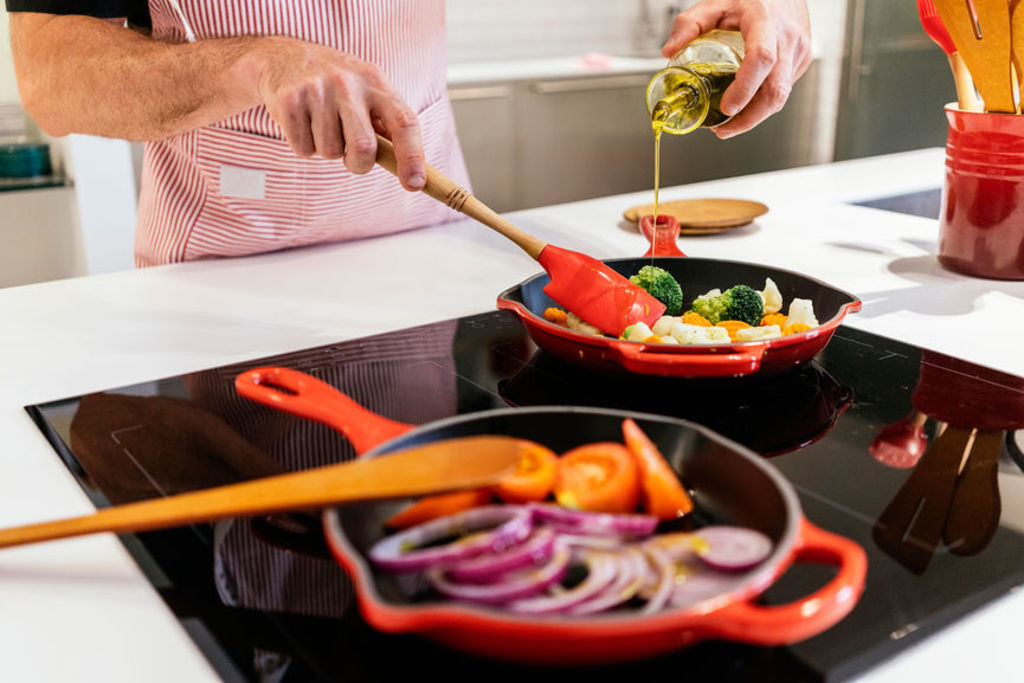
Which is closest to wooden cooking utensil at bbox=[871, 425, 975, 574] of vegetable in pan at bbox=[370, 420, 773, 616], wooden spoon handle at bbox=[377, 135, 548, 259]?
vegetable in pan at bbox=[370, 420, 773, 616]

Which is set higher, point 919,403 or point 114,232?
point 919,403

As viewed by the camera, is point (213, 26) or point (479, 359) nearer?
point (479, 359)

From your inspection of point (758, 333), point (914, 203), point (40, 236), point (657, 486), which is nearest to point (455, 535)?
point (657, 486)

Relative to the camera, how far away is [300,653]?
1.69ft

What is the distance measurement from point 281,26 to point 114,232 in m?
1.57

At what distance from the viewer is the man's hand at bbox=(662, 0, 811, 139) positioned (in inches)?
46.4

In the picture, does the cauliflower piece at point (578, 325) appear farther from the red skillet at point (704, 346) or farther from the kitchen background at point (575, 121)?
the kitchen background at point (575, 121)

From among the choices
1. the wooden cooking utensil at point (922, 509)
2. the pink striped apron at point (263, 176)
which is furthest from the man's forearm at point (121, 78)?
the wooden cooking utensil at point (922, 509)

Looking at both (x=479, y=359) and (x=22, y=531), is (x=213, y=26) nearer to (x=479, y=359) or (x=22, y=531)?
(x=479, y=359)

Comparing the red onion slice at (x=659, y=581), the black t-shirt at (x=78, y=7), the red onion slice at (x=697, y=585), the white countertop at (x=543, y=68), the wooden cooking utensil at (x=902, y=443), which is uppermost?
the black t-shirt at (x=78, y=7)

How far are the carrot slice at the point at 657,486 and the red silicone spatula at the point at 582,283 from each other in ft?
1.31

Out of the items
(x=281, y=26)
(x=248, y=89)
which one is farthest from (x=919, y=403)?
(x=281, y=26)

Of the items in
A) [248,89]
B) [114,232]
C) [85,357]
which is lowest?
[114,232]

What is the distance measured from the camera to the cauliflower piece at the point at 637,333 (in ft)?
2.93
